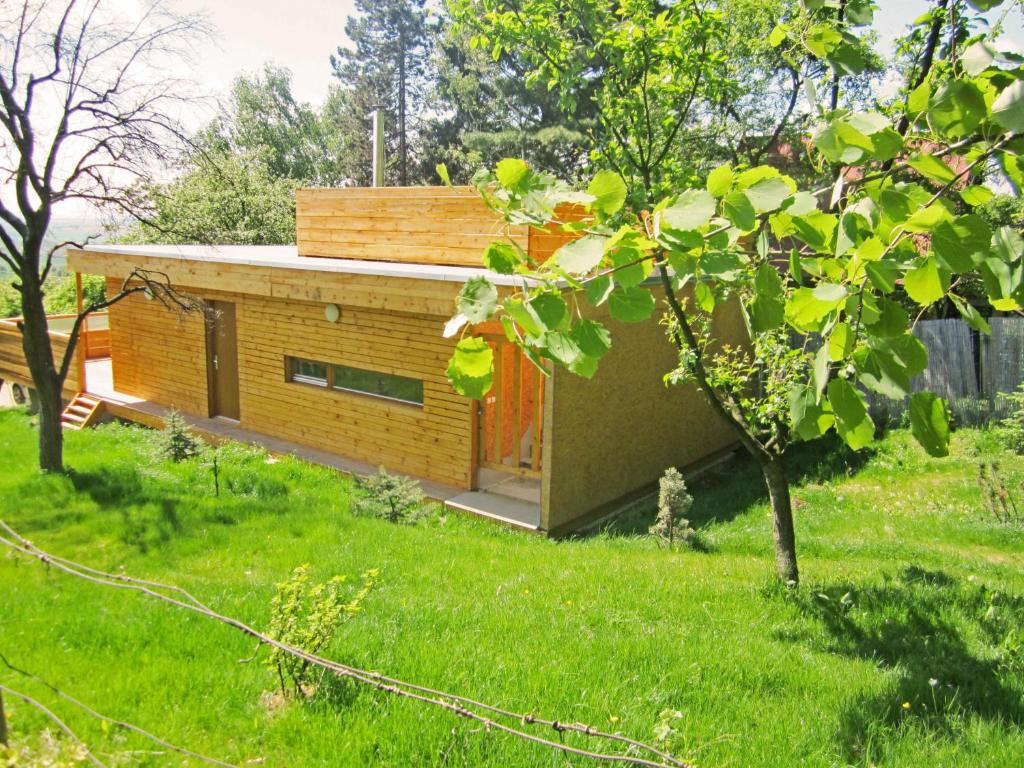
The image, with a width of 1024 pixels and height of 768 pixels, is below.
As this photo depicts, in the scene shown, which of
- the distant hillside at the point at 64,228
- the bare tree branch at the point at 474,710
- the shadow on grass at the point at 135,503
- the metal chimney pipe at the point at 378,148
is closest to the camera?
the bare tree branch at the point at 474,710

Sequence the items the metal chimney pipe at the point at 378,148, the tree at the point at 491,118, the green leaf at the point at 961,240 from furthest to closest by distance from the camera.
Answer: the tree at the point at 491,118 → the metal chimney pipe at the point at 378,148 → the green leaf at the point at 961,240

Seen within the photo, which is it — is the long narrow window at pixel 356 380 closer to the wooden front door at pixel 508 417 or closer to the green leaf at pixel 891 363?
the wooden front door at pixel 508 417

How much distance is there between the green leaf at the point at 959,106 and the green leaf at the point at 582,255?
1.93 feet

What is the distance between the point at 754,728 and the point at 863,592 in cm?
254

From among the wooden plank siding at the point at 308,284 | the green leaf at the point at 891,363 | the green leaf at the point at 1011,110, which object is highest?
the green leaf at the point at 1011,110

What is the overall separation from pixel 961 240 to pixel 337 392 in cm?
1102

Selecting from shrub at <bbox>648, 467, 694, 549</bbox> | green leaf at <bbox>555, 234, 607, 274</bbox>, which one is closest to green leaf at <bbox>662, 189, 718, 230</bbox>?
green leaf at <bbox>555, 234, 607, 274</bbox>

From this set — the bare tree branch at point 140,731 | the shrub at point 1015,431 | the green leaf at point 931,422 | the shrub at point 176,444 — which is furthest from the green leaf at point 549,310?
the shrub at point 1015,431

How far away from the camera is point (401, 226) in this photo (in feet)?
37.0

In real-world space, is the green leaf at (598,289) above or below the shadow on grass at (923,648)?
above

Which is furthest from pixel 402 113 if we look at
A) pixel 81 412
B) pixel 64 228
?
pixel 64 228

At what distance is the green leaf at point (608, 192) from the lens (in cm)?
136

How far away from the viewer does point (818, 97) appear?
1659mm

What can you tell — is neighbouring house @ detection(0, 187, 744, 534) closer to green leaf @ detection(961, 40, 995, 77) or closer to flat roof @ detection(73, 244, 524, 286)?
flat roof @ detection(73, 244, 524, 286)
